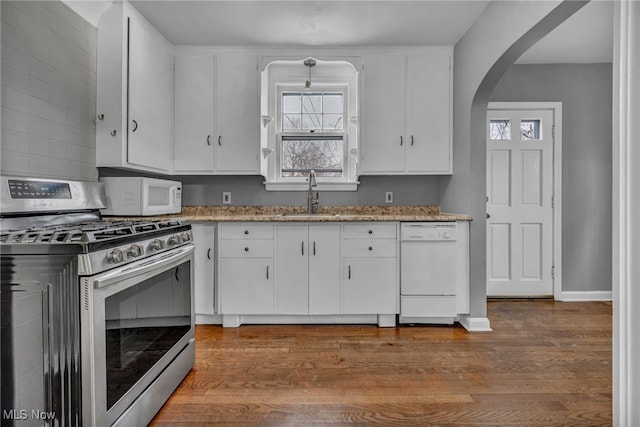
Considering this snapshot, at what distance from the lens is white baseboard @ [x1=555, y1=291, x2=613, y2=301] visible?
359 centimetres

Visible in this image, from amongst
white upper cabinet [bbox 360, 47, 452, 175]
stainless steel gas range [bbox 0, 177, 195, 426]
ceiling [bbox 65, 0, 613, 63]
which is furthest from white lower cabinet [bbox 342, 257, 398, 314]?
ceiling [bbox 65, 0, 613, 63]

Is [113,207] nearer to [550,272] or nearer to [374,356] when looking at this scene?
[374,356]

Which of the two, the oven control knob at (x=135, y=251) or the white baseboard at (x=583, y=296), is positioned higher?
the oven control knob at (x=135, y=251)

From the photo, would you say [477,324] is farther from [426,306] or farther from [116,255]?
[116,255]

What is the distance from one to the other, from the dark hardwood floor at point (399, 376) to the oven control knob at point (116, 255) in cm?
81

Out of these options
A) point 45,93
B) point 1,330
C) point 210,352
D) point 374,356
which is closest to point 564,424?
point 374,356

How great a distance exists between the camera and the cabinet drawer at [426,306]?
282cm

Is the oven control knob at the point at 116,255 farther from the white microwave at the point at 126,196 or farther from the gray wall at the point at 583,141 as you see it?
the gray wall at the point at 583,141

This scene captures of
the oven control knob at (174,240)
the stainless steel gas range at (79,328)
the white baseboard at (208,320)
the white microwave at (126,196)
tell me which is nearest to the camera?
the stainless steel gas range at (79,328)

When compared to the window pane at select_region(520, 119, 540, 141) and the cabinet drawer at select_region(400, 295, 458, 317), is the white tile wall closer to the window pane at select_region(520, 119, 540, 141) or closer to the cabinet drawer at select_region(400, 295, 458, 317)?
the cabinet drawer at select_region(400, 295, 458, 317)

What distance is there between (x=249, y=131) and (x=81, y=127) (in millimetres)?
1254

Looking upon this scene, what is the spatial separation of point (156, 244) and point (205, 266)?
1.18 m

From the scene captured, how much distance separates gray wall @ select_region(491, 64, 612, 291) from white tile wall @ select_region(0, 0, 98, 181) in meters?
3.69

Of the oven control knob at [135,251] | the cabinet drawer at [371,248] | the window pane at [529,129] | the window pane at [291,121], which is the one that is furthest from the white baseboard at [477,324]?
the oven control knob at [135,251]
